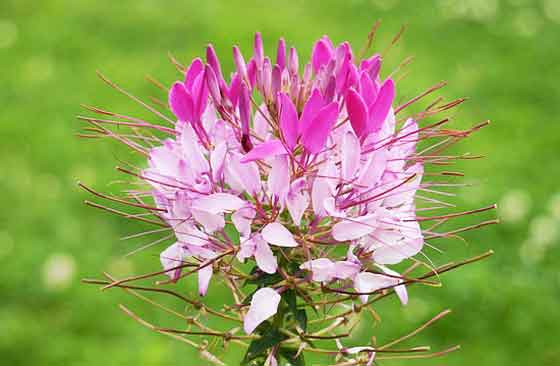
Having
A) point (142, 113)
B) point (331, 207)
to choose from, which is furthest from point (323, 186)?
point (142, 113)

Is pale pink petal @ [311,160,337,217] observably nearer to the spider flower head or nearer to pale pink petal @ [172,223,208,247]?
the spider flower head

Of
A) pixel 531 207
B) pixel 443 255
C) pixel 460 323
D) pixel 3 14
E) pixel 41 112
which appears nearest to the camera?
pixel 460 323

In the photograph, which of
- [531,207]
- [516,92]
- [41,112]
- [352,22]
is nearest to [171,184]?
[531,207]

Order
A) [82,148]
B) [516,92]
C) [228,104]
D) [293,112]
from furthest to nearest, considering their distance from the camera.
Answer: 1. [516,92]
2. [82,148]
3. [228,104]
4. [293,112]

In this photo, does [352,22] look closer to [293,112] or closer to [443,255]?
[443,255]

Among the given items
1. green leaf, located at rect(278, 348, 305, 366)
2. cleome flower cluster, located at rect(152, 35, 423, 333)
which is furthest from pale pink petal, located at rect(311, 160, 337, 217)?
green leaf, located at rect(278, 348, 305, 366)

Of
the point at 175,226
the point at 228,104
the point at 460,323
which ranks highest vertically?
the point at 228,104
